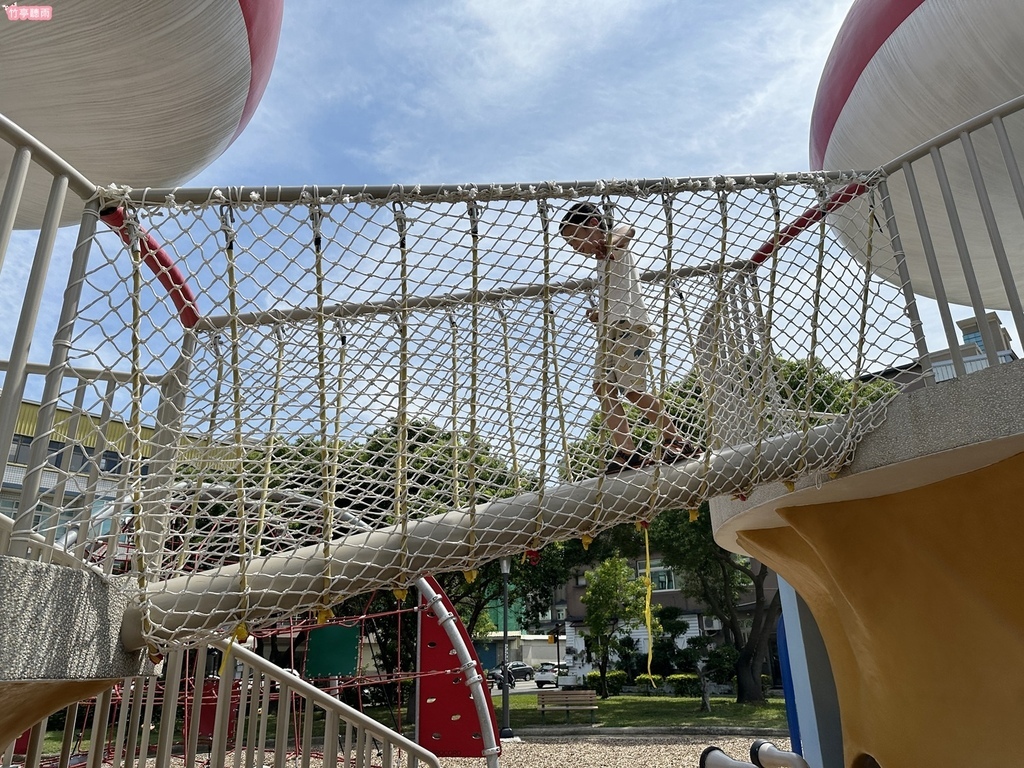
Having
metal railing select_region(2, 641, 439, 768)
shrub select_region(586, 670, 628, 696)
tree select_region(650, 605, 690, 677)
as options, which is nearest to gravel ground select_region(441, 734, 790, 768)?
metal railing select_region(2, 641, 439, 768)

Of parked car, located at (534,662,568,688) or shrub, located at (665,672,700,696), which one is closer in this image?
shrub, located at (665,672,700,696)

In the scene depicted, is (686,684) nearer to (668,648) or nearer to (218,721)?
(668,648)

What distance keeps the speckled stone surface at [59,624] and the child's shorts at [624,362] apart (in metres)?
1.69

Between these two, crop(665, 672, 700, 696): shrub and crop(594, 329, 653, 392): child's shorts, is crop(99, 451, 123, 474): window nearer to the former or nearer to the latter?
crop(594, 329, 653, 392): child's shorts

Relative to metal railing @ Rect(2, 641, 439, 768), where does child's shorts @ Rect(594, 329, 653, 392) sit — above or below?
above

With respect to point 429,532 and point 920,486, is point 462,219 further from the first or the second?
point 920,486

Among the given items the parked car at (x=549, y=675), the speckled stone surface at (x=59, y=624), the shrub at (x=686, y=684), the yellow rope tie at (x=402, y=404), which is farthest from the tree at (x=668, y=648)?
the speckled stone surface at (x=59, y=624)

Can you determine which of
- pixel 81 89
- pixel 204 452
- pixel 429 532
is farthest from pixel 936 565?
pixel 81 89

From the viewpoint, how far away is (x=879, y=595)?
125 inches

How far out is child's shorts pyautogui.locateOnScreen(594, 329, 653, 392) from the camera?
274cm

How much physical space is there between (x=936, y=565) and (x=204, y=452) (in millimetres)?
2713

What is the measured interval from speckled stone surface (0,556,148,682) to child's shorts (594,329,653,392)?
1.69 metres

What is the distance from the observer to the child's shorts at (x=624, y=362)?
274 cm

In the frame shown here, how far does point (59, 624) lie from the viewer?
1898 millimetres
